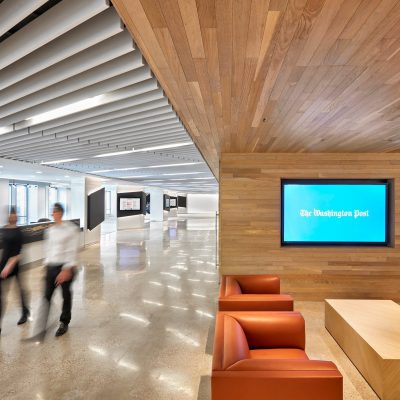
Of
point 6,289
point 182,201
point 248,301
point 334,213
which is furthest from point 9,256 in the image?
point 182,201

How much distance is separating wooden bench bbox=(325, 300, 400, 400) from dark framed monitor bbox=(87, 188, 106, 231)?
981 cm

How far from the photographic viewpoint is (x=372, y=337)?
298 cm

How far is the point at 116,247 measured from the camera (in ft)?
36.7

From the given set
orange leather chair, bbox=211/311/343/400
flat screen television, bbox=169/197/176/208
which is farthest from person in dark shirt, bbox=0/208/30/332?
flat screen television, bbox=169/197/176/208

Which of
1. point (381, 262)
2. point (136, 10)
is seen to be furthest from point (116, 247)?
point (136, 10)

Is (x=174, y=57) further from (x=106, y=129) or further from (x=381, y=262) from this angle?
(x=381, y=262)

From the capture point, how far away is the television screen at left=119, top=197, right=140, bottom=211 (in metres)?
17.4

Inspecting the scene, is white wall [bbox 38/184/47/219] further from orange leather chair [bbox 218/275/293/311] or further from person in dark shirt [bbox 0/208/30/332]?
orange leather chair [bbox 218/275/293/311]

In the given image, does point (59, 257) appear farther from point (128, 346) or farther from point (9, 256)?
point (128, 346)

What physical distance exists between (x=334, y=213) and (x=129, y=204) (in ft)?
46.4

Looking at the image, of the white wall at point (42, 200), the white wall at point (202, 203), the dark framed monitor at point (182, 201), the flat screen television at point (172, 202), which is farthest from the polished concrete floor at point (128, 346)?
the white wall at point (202, 203)

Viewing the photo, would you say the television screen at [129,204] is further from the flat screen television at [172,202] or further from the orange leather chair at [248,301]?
the orange leather chair at [248,301]

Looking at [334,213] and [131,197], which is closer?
[334,213]

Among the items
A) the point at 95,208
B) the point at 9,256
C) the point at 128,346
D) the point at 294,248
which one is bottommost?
the point at 128,346
